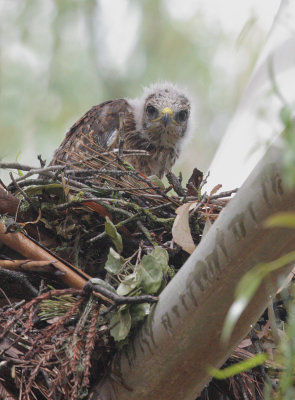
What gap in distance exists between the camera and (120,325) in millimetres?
2160

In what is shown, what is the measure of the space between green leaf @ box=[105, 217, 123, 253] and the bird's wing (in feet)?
5.01

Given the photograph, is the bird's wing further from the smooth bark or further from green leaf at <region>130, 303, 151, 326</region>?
the smooth bark

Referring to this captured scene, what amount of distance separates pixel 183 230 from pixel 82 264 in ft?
1.81

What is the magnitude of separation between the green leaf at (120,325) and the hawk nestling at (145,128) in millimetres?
2205

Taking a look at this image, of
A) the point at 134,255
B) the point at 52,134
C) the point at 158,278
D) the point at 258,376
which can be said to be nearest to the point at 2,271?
the point at 134,255

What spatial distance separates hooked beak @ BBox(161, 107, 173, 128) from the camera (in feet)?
15.0

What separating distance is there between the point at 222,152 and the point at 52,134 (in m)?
3.37

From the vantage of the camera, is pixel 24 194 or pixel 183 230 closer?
pixel 183 230

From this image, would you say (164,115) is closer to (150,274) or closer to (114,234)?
(114,234)

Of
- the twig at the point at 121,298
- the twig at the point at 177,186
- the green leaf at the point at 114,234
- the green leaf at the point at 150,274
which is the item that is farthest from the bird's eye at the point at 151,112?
the twig at the point at 121,298

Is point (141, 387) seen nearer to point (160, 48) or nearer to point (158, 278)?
point (158, 278)

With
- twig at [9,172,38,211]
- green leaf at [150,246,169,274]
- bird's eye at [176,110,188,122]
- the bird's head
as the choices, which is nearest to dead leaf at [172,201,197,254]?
green leaf at [150,246,169,274]

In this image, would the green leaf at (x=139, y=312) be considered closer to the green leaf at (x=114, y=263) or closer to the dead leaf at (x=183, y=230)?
the green leaf at (x=114, y=263)

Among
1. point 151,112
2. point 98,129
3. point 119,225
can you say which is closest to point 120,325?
point 119,225
